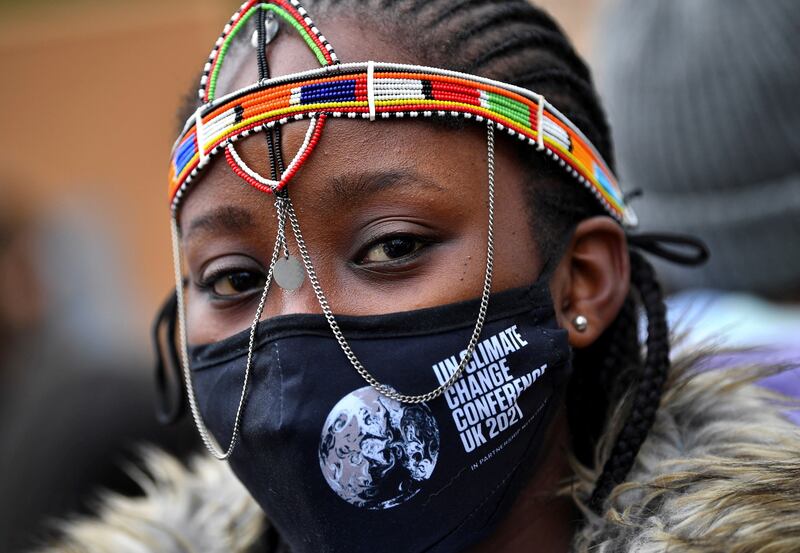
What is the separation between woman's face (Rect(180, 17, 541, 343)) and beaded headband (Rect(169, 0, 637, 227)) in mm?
26

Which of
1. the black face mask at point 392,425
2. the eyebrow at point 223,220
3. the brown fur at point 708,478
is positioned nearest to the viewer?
the brown fur at point 708,478

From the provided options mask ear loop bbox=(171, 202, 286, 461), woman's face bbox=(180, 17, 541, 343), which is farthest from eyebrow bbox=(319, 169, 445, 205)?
mask ear loop bbox=(171, 202, 286, 461)

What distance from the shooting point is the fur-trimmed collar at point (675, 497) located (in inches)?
73.8

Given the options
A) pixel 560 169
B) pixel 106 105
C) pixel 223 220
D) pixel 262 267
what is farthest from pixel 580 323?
pixel 106 105

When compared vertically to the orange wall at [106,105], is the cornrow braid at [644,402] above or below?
below

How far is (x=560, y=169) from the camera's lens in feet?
7.48

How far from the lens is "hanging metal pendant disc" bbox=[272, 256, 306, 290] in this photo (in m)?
2.01

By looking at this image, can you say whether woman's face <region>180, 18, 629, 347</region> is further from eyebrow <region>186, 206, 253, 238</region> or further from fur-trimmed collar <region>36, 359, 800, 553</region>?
fur-trimmed collar <region>36, 359, 800, 553</region>

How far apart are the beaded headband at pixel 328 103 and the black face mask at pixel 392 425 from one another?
0.37m

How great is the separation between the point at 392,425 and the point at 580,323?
54 cm

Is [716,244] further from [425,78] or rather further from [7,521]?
[7,521]

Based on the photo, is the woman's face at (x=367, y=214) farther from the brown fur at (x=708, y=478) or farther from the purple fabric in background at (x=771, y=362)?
the purple fabric in background at (x=771, y=362)

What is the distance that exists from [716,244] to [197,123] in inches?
82.6

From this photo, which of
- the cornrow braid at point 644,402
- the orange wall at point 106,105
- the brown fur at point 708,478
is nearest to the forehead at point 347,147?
the cornrow braid at point 644,402
